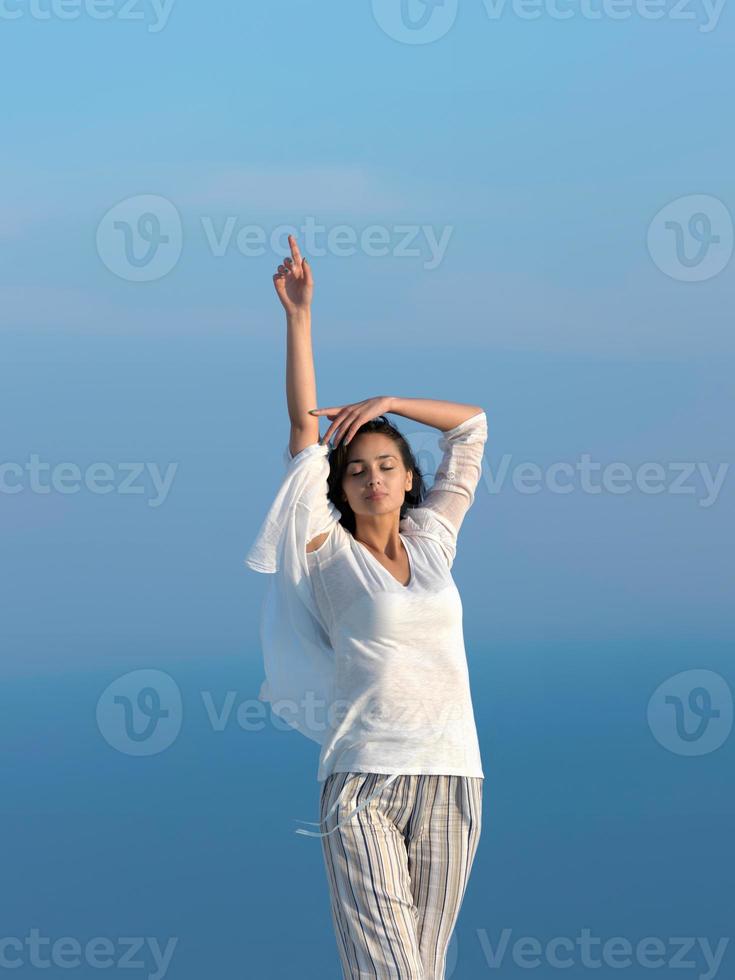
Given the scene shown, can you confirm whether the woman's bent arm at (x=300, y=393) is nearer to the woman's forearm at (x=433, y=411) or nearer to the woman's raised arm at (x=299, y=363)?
the woman's raised arm at (x=299, y=363)

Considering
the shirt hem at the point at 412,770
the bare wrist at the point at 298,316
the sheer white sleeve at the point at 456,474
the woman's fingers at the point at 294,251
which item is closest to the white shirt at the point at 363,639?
the shirt hem at the point at 412,770

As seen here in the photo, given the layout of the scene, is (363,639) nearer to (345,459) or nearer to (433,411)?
(345,459)

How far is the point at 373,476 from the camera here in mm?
3107

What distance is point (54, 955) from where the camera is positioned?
15.0 ft

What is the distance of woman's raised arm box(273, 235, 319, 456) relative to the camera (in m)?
3.08

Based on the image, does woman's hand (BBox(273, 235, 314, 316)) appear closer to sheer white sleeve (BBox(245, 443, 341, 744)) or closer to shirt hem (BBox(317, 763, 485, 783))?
sheer white sleeve (BBox(245, 443, 341, 744))

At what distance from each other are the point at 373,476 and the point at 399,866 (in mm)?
798

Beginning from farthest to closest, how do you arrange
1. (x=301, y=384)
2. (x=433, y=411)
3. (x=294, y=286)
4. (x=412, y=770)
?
(x=433, y=411), (x=294, y=286), (x=301, y=384), (x=412, y=770)

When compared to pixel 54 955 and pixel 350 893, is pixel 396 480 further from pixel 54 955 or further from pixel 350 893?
pixel 54 955

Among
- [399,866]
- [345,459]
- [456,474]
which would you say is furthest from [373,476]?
[399,866]

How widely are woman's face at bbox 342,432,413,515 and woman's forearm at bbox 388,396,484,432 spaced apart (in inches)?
4.0

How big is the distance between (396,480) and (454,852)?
0.78 meters

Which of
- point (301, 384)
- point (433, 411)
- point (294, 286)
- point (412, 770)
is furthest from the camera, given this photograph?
point (433, 411)

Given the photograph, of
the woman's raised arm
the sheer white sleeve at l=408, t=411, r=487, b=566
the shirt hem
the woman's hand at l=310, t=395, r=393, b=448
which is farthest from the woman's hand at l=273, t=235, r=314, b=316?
the shirt hem
